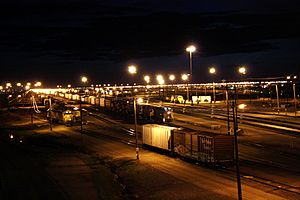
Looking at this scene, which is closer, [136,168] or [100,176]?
[100,176]

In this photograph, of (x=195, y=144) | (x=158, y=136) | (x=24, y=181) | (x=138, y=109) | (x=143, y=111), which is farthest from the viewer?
(x=138, y=109)

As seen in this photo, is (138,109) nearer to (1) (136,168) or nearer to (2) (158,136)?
(2) (158,136)

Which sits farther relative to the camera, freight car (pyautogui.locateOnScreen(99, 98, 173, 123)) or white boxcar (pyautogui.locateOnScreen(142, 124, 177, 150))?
freight car (pyautogui.locateOnScreen(99, 98, 173, 123))

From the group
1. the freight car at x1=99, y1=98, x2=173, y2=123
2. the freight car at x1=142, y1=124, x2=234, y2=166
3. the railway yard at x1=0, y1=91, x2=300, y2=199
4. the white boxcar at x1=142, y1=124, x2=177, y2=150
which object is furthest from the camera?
the freight car at x1=99, y1=98, x2=173, y2=123

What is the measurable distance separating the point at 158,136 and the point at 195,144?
792 centimetres

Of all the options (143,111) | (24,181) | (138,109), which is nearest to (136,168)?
(24,181)

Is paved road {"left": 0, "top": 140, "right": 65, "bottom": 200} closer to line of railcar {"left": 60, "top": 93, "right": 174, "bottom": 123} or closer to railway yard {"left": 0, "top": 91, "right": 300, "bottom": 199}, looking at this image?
railway yard {"left": 0, "top": 91, "right": 300, "bottom": 199}

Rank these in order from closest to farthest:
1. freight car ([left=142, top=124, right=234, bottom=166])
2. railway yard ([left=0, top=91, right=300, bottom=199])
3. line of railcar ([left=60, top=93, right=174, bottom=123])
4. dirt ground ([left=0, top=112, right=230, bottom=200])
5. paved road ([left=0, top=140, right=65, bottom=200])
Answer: dirt ground ([left=0, top=112, right=230, bottom=200]), railway yard ([left=0, top=91, right=300, bottom=199]), paved road ([left=0, top=140, right=65, bottom=200]), freight car ([left=142, top=124, right=234, bottom=166]), line of railcar ([left=60, top=93, right=174, bottom=123])

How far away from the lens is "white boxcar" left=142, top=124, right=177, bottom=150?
4722cm

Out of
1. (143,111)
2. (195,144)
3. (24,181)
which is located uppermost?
(143,111)

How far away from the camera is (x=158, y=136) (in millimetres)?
49156

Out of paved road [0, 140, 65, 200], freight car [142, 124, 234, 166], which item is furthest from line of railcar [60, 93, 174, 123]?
paved road [0, 140, 65, 200]

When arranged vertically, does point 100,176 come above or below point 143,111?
below

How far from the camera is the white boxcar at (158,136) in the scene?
47.2 m
